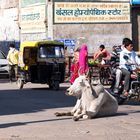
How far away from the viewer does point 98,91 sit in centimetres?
1261

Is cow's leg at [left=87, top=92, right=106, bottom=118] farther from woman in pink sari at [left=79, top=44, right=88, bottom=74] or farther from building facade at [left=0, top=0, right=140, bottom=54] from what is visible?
building facade at [left=0, top=0, right=140, bottom=54]

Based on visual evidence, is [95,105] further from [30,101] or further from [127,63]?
[30,101]

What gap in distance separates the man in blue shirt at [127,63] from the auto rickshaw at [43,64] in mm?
6248

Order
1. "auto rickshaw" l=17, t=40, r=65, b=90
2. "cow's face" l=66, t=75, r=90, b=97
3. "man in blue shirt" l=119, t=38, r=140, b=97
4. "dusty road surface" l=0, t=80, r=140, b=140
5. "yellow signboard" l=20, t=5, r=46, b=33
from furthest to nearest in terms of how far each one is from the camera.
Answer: "yellow signboard" l=20, t=5, r=46, b=33 → "auto rickshaw" l=17, t=40, r=65, b=90 → "man in blue shirt" l=119, t=38, r=140, b=97 → "cow's face" l=66, t=75, r=90, b=97 → "dusty road surface" l=0, t=80, r=140, b=140

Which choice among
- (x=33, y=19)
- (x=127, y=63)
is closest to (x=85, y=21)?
(x=33, y=19)

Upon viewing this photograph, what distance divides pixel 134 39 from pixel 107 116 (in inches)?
776

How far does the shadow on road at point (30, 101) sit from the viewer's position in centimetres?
1476

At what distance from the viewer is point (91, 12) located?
31266 millimetres

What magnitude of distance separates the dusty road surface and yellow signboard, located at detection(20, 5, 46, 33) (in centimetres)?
1483

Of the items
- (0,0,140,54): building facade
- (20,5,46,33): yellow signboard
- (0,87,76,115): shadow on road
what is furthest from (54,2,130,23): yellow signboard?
(0,87,76,115): shadow on road

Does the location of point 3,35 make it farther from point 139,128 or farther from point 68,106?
point 139,128

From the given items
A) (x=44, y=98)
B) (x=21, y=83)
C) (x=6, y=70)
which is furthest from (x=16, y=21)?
(x=44, y=98)

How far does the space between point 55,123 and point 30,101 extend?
4.98 meters

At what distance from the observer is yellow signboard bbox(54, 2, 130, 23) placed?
101 feet
